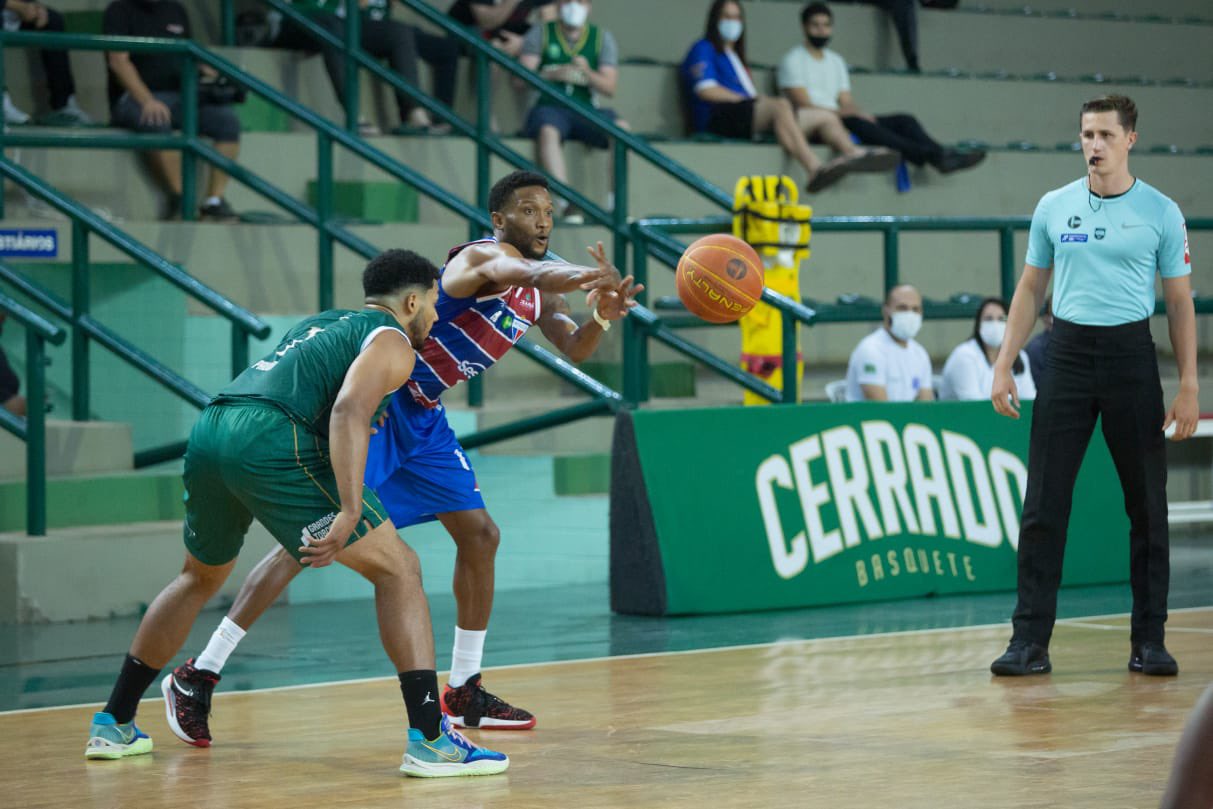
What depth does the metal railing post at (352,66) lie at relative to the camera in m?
13.9

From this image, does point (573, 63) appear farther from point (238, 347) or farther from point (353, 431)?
point (353, 431)

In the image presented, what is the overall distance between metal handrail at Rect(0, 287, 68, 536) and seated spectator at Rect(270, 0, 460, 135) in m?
4.43

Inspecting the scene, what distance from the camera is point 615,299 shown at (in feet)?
21.9

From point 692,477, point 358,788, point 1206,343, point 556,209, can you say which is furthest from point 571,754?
point 1206,343

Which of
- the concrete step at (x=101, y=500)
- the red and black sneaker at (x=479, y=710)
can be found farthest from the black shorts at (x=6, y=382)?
the red and black sneaker at (x=479, y=710)

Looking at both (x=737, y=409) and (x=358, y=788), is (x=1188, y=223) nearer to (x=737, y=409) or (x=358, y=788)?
(x=737, y=409)

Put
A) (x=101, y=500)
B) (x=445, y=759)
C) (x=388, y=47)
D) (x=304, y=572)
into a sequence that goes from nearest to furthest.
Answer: (x=445, y=759) < (x=101, y=500) < (x=304, y=572) < (x=388, y=47)

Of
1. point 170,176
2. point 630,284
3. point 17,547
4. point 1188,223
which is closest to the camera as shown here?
point 630,284

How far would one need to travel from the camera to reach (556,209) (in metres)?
15.1

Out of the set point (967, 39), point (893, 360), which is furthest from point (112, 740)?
point (967, 39)

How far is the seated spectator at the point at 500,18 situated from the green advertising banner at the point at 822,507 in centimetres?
569

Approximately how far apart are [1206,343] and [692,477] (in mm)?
8744

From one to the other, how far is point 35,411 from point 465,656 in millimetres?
3846

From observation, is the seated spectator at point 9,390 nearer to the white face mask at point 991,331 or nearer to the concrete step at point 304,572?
the concrete step at point 304,572
